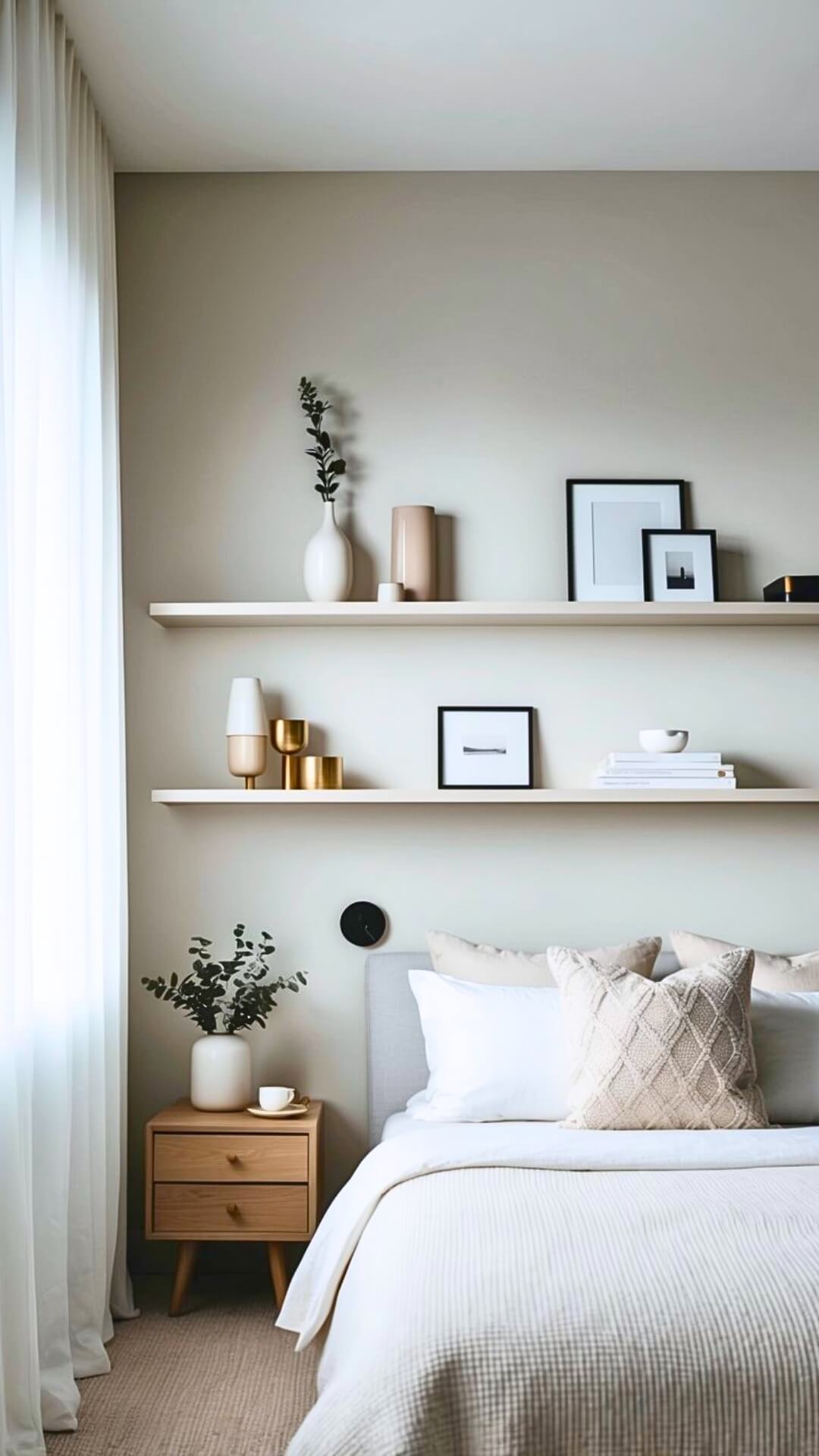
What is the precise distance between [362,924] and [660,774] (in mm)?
889

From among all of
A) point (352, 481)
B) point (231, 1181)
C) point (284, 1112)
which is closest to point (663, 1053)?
point (284, 1112)

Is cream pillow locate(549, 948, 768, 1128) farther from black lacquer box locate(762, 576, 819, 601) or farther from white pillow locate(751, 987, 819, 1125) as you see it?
black lacquer box locate(762, 576, 819, 601)

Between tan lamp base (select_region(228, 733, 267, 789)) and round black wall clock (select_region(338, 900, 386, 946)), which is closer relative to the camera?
tan lamp base (select_region(228, 733, 267, 789))

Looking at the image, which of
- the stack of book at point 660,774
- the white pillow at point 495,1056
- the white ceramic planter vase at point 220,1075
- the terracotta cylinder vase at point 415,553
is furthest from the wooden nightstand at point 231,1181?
Result: the terracotta cylinder vase at point 415,553

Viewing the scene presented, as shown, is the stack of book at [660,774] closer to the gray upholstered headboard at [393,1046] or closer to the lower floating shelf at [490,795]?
the lower floating shelf at [490,795]

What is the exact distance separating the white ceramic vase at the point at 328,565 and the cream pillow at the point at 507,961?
946 mm

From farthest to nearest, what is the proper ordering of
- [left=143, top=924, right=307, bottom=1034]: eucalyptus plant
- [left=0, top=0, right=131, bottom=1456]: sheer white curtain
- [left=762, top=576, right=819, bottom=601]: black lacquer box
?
[left=762, top=576, right=819, bottom=601]: black lacquer box
[left=143, top=924, right=307, bottom=1034]: eucalyptus plant
[left=0, top=0, right=131, bottom=1456]: sheer white curtain

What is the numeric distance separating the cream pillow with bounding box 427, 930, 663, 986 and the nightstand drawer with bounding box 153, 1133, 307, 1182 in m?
0.56

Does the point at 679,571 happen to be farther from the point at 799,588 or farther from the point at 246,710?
the point at 246,710

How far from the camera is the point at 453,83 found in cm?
317

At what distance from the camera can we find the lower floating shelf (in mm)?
3307

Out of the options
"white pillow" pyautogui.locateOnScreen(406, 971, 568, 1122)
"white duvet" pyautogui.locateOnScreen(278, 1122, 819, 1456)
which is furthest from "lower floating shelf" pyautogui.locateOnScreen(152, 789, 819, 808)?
"white duvet" pyautogui.locateOnScreen(278, 1122, 819, 1456)

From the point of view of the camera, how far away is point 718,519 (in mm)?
3584

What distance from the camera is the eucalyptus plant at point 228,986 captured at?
10.7 ft
